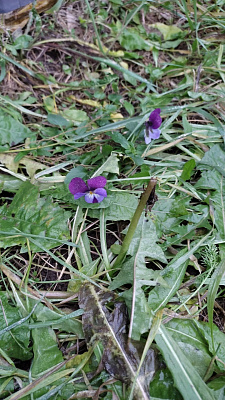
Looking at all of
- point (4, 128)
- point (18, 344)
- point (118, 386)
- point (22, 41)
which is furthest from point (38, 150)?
point (118, 386)

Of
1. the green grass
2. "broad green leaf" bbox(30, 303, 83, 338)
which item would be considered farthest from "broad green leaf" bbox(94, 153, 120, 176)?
"broad green leaf" bbox(30, 303, 83, 338)

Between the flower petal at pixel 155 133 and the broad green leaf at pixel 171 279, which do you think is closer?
the broad green leaf at pixel 171 279

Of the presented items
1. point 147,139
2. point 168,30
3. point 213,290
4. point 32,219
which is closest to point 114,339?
point 213,290

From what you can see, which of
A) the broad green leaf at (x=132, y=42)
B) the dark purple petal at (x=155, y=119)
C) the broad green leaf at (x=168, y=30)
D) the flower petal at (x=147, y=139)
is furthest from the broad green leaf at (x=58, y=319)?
the broad green leaf at (x=168, y=30)

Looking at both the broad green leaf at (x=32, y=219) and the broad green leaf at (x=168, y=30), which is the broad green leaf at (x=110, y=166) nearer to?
the broad green leaf at (x=32, y=219)

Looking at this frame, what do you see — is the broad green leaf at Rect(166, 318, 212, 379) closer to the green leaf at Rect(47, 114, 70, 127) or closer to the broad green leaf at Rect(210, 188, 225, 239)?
the broad green leaf at Rect(210, 188, 225, 239)

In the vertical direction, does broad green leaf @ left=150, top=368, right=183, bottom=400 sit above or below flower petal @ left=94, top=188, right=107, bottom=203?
below
